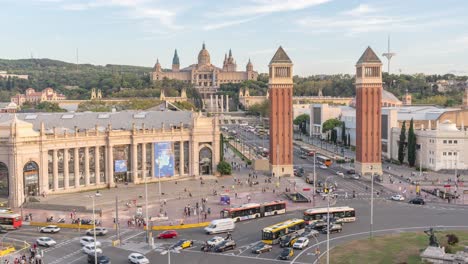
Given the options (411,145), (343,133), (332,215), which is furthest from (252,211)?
(343,133)

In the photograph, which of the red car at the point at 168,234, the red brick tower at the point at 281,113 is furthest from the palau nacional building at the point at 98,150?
the red car at the point at 168,234

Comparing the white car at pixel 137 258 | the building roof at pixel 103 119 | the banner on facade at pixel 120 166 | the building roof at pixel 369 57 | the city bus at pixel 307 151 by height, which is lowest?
the white car at pixel 137 258

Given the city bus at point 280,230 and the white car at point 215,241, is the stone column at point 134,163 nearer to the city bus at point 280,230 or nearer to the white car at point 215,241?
the city bus at point 280,230

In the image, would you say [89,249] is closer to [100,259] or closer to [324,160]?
[100,259]

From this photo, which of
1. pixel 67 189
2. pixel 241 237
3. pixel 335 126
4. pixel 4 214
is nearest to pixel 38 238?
A: pixel 4 214

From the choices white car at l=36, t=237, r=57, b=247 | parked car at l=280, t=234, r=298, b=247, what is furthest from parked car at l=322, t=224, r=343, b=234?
white car at l=36, t=237, r=57, b=247

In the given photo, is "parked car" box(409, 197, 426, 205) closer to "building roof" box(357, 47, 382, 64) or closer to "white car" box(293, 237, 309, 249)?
"white car" box(293, 237, 309, 249)
